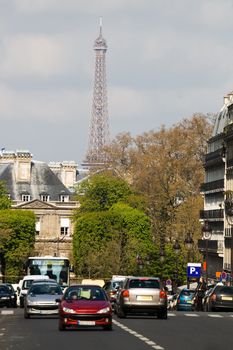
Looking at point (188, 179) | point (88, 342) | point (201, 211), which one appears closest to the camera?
point (88, 342)

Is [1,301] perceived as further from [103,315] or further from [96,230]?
[96,230]

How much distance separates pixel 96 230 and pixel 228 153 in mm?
40999

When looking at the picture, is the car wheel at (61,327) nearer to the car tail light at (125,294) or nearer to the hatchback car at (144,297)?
the hatchback car at (144,297)

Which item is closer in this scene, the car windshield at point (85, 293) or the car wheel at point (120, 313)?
the car windshield at point (85, 293)

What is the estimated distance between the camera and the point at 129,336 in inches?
1631

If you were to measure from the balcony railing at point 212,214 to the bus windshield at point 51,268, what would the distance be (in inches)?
1587

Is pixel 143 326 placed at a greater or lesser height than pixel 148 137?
lesser

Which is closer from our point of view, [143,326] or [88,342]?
[88,342]

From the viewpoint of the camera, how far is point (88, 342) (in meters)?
38.2

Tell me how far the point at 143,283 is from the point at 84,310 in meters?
12.5

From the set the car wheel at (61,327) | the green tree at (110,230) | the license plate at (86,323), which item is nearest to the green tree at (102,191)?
the green tree at (110,230)

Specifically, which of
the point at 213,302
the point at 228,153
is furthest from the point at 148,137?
the point at 213,302

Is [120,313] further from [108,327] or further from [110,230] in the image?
[110,230]

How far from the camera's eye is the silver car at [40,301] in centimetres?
5925
